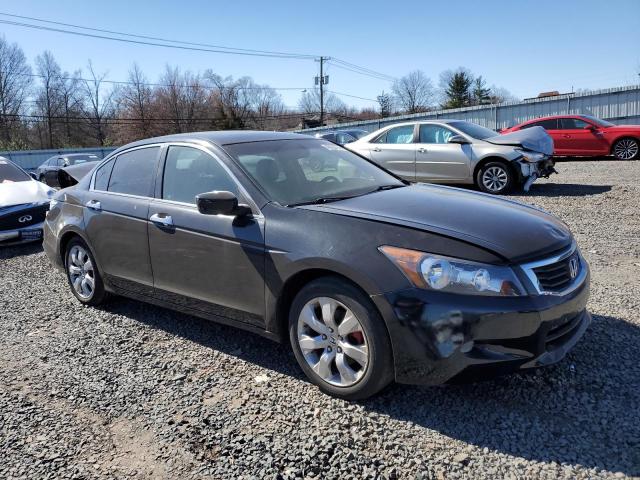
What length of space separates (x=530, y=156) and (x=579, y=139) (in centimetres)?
767

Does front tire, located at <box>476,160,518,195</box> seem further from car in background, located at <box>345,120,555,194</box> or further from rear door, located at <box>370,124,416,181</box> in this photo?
rear door, located at <box>370,124,416,181</box>

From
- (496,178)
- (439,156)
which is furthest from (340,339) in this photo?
(439,156)

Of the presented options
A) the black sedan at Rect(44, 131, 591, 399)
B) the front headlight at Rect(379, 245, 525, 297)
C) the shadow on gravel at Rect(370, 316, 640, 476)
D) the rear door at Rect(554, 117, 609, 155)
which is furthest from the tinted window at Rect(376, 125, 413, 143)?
the front headlight at Rect(379, 245, 525, 297)

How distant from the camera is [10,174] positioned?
9.60 m

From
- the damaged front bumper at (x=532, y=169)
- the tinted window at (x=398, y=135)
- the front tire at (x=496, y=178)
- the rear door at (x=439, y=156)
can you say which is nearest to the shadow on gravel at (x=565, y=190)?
the damaged front bumper at (x=532, y=169)

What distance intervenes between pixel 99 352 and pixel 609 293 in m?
4.34

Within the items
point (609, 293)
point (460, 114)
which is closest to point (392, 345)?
point (609, 293)

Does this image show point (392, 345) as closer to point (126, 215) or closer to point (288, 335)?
point (288, 335)

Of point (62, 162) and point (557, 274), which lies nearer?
point (557, 274)

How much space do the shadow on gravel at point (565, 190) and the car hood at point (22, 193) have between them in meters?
8.90

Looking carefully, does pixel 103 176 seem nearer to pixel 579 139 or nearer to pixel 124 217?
pixel 124 217

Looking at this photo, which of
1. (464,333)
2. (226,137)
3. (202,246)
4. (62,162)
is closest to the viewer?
(464,333)

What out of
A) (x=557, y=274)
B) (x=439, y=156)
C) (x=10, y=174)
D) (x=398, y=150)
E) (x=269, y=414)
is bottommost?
(x=269, y=414)

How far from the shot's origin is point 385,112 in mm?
81188
